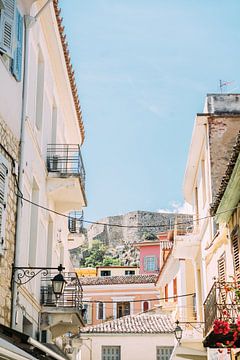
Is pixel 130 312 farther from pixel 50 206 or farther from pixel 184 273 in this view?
pixel 50 206

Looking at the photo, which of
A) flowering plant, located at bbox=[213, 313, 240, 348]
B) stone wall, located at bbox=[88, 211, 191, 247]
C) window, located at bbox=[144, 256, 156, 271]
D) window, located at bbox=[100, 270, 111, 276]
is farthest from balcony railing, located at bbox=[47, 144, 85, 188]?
stone wall, located at bbox=[88, 211, 191, 247]

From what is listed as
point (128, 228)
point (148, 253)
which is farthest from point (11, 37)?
point (128, 228)

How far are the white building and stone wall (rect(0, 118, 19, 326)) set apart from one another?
11 cm

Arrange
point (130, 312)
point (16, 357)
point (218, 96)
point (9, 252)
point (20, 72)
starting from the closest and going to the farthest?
point (16, 357) < point (9, 252) < point (20, 72) < point (218, 96) < point (130, 312)

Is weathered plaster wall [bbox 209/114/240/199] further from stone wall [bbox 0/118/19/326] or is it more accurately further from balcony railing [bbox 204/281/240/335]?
stone wall [bbox 0/118/19/326]

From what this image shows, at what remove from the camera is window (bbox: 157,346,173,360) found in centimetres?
3816

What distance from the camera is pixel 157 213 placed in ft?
380

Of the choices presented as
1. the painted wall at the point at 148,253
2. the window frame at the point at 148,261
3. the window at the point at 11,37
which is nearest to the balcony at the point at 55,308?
the window at the point at 11,37

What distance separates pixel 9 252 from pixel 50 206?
6.00 metres

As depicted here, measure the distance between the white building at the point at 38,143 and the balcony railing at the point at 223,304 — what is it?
3163 millimetres

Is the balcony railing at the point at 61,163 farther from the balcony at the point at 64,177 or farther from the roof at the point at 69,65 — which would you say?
the roof at the point at 69,65

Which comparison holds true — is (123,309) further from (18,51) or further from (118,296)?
(18,51)

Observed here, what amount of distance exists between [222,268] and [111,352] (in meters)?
21.6

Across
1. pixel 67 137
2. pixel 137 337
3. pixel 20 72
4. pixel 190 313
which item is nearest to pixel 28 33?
pixel 20 72
